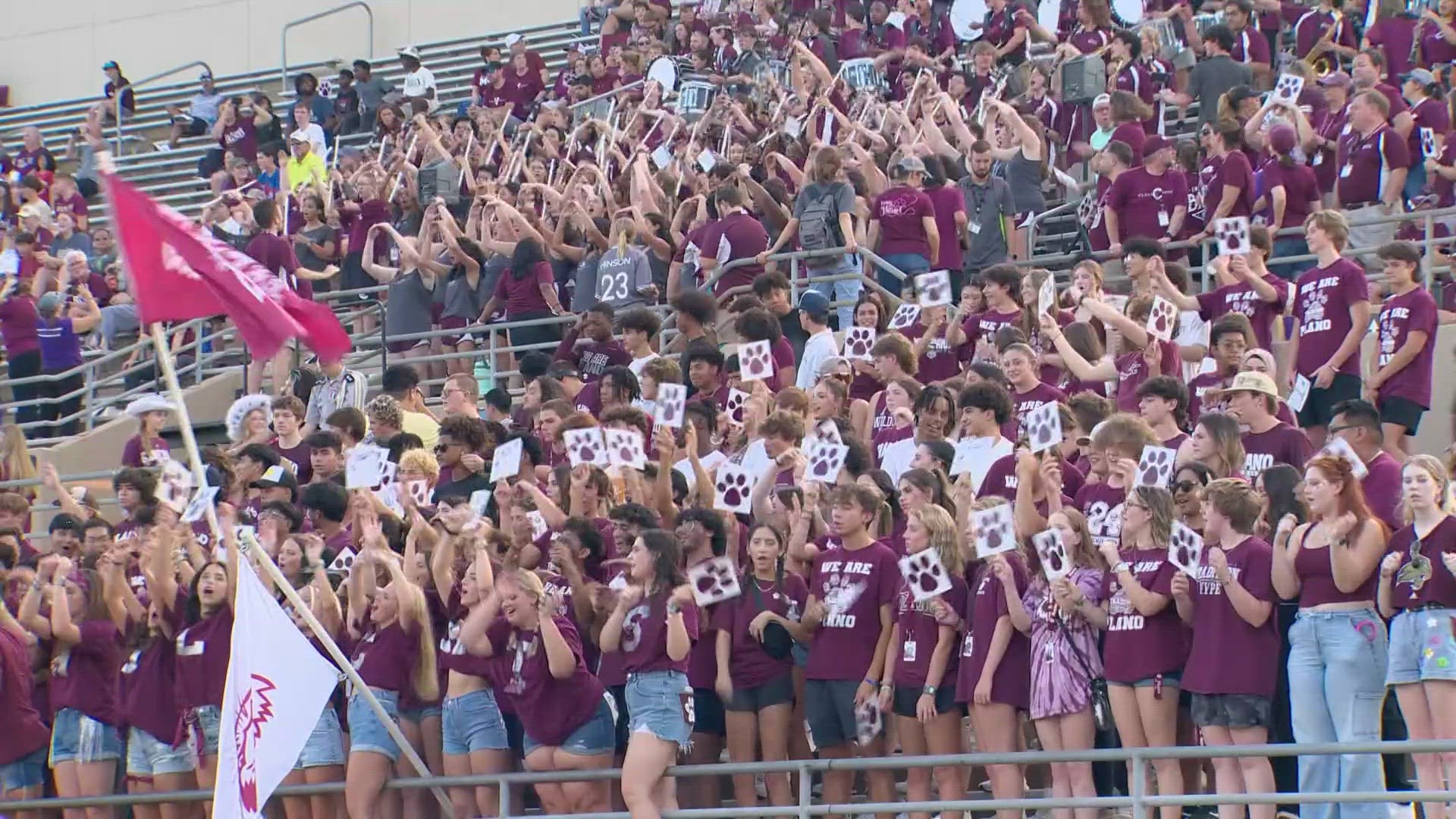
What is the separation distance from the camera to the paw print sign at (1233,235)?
41.0ft

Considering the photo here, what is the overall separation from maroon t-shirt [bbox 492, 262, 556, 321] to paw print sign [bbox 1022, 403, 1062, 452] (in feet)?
22.4

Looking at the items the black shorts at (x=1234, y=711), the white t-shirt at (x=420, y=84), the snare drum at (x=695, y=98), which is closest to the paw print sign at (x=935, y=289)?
the black shorts at (x=1234, y=711)

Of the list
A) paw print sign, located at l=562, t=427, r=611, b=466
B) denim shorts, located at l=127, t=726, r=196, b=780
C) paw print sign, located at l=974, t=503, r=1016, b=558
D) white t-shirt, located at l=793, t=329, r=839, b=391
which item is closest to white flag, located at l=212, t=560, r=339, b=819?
denim shorts, located at l=127, t=726, r=196, b=780

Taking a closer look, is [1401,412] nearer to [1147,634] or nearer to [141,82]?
[1147,634]

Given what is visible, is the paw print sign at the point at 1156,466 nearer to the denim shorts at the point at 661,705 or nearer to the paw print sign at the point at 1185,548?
the paw print sign at the point at 1185,548

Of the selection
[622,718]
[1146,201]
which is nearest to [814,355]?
[1146,201]

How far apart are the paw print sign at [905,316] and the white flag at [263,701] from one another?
4.58 meters

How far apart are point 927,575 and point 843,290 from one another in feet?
19.9

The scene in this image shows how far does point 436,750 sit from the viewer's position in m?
11.2

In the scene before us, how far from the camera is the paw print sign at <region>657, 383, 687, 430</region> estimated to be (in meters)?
11.9

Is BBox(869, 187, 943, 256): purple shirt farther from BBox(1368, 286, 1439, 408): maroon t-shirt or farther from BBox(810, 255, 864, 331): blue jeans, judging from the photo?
BBox(1368, 286, 1439, 408): maroon t-shirt

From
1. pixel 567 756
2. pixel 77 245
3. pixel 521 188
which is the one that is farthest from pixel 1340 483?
pixel 77 245

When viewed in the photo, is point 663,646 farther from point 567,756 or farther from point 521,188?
point 521,188

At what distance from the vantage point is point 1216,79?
17.5 meters
